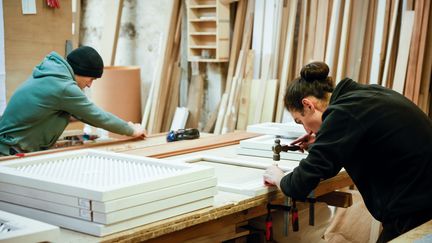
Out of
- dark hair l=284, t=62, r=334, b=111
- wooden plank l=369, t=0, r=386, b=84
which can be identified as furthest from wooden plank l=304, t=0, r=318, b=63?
dark hair l=284, t=62, r=334, b=111

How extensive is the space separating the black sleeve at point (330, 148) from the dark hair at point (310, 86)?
25 centimetres

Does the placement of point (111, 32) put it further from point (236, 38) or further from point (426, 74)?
point (426, 74)

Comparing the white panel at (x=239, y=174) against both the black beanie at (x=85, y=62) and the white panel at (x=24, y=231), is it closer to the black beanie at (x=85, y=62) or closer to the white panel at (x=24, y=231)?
the white panel at (x=24, y=231)

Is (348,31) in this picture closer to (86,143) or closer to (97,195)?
(86,143)

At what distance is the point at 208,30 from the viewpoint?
17.5ft

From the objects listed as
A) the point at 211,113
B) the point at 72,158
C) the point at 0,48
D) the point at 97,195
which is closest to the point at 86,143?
the point at 72,158

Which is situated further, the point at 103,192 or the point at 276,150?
the point at 276,150

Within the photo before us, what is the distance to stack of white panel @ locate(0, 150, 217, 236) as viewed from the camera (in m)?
1.66

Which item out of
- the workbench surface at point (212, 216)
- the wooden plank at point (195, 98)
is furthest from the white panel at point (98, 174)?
the wooden plank at point (195, 98)

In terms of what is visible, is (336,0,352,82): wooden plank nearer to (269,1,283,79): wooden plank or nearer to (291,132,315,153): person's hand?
(269,1,283,79): wooden plank

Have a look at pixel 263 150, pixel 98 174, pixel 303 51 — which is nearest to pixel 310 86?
pixel 263 150

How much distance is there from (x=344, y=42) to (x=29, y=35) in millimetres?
2648

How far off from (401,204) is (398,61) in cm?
236

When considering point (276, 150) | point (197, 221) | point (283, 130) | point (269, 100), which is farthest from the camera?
point (269, 100)
